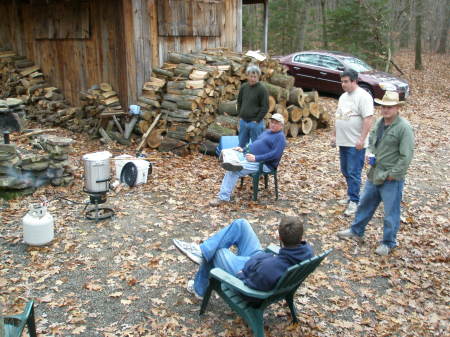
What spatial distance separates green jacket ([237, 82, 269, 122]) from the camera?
780cm

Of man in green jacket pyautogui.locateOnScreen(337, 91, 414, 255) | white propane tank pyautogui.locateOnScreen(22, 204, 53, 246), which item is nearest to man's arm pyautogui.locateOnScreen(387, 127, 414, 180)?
man in green jacket pyautogui.locateOnScreen(337, 91, 414, 255)

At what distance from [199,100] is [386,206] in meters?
5.54

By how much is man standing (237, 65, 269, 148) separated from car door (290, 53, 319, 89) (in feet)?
29.1

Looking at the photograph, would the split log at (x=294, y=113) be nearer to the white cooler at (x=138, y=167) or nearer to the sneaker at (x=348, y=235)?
the white cooler at (x=138, y=167)

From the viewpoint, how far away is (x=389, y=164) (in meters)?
5.23

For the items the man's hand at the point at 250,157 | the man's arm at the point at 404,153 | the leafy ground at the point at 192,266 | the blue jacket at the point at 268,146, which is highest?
the man's arm at the point at 404,153

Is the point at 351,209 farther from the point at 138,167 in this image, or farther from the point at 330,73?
the point at 330,73

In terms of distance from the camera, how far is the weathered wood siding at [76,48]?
10.6 meters

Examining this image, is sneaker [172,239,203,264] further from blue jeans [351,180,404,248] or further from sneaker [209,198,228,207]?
blue jeans [351,180,404,248]

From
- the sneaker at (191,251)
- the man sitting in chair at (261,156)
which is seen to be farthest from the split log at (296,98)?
the sneaker at (191,251)

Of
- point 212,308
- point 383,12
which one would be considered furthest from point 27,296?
point 383,12

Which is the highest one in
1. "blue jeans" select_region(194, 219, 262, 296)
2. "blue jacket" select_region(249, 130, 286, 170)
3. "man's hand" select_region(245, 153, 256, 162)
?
"blue jacket" select_region(249, 130, 286, 170)

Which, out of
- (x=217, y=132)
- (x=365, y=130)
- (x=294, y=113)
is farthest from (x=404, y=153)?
(x=294, y=113)

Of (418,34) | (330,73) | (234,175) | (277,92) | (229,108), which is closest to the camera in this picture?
(234,175)
